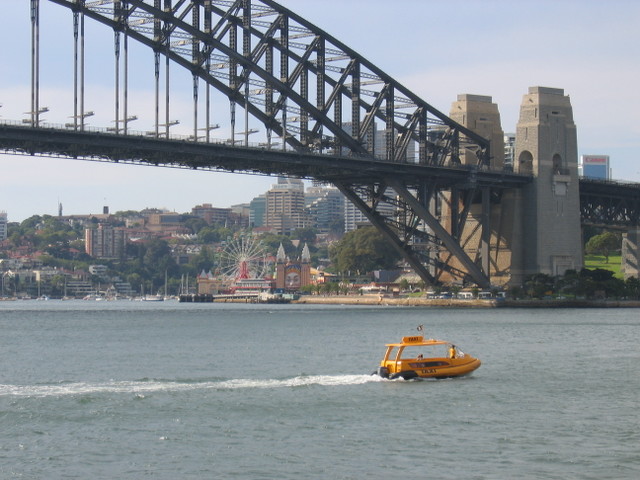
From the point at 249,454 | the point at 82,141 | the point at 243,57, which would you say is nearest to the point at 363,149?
the point at 243,57

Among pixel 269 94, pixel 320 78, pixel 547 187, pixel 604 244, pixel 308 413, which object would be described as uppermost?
pixel 320 78

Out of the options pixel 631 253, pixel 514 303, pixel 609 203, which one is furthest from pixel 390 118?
pixel 631 253

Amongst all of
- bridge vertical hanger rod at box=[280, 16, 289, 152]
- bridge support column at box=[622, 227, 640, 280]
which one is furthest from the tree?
bridge vertical hanger rod at box=[280, 16, 289, 152]

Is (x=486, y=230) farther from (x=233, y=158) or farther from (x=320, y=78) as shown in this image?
(x=233, y=158)

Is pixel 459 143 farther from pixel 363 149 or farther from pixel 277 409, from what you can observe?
pixel 277 409

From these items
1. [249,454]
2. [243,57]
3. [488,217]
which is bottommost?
[249,454]

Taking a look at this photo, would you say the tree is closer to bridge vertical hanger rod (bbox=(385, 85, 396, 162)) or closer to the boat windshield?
bridge vertical hanger rod (bbox=(385, 85, 396, 162))

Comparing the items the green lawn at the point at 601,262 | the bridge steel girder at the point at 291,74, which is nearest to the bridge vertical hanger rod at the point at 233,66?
the bridge steel girder at the point at 291,74
